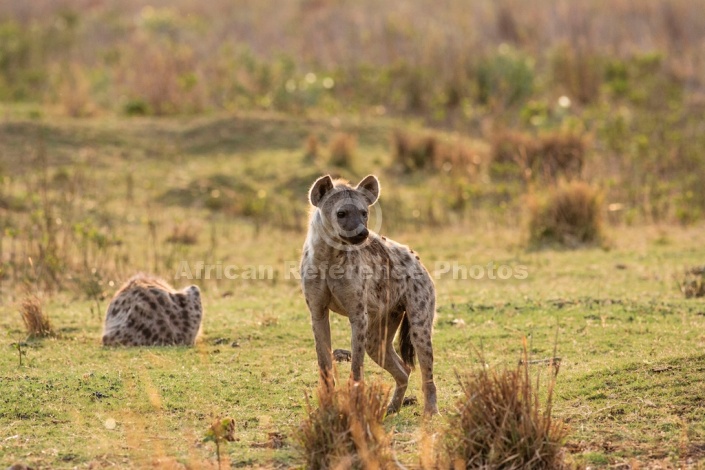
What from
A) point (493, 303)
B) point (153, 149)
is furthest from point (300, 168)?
point (493, 303)

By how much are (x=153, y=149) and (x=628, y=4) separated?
13.9m

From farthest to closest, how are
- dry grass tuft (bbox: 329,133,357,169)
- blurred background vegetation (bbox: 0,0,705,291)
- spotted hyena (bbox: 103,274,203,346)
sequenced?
dry grass tuft (bbox: 329,133,357,169), blurred background vegetation (bbox: 0,0,705,291), spotted hyena (bbox: 103,274,203,346)

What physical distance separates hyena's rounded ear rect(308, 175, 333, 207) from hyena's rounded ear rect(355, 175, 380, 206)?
19 cm

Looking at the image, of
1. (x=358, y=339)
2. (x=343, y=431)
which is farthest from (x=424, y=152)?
(x=343, y=431)

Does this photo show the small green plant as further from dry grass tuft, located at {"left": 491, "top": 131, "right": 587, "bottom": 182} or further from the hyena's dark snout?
dry grass tuft, located at {"left": 491, "top": 131, "right": 587, "bottom": 182}

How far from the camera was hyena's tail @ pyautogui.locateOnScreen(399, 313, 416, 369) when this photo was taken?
6.42 meters

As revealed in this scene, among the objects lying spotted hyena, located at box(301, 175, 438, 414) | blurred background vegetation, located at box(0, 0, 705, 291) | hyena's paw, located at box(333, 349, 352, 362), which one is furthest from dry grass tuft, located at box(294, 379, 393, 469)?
blurred background vegetation, located at box(0, 0, 705, 291)

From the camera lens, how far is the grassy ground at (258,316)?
5.68m

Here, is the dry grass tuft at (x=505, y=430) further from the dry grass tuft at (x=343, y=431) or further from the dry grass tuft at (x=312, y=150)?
the dry grass tuft at (x=312, y=150)

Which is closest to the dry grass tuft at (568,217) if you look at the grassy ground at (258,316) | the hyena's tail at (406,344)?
the grassy ground at (258,316)

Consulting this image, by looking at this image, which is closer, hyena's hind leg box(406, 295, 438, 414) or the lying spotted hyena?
the lying spotted hyena

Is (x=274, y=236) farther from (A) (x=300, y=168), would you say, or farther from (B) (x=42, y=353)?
(B) (x=42, y=353)

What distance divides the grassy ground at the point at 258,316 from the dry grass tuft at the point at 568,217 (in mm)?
269

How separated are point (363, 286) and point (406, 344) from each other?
0.63 m
